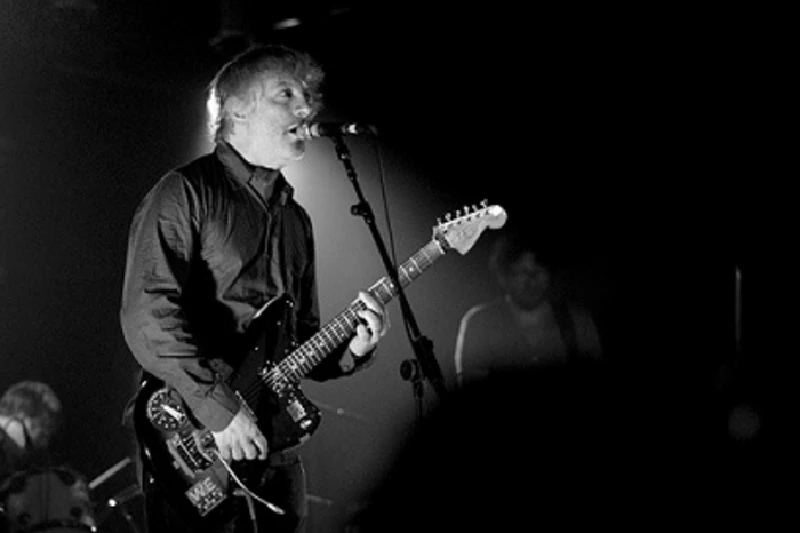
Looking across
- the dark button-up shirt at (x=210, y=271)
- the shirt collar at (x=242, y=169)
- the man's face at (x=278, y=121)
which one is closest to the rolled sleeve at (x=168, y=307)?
the dark button-up shirt at (x=210, y=271)

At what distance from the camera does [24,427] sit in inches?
164

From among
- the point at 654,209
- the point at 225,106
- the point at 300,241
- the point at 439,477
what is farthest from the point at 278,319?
the point at 654,209

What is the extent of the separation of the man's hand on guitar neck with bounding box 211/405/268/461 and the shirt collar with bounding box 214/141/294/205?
68cm

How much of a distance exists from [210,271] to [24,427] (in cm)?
210

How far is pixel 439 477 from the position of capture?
427 cm

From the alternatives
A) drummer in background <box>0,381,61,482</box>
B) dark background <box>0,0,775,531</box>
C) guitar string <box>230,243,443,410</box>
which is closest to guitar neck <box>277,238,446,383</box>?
guitar string <box>230,243,443,410</box>

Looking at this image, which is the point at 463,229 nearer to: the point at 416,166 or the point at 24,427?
the point at 416,166

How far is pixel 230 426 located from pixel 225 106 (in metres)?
1.05

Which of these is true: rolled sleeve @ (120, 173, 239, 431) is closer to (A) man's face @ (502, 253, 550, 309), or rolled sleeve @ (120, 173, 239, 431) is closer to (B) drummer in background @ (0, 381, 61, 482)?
(B) drummer in background @ (0, 381, 61, 482)

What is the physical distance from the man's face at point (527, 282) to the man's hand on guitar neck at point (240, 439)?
226 cm

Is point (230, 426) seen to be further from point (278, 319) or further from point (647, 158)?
point (647, 158)

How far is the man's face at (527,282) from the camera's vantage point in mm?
4402

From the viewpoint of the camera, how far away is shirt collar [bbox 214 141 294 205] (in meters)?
2.67

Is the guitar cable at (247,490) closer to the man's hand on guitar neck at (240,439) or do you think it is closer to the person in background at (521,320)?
the man's hand on guitar neck at (240,439)
